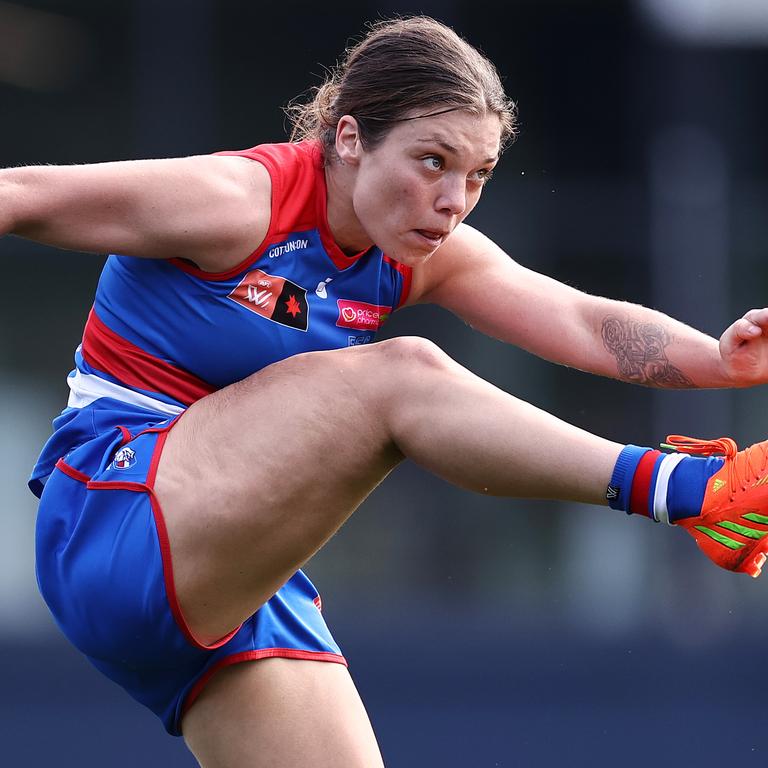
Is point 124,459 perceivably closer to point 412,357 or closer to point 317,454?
point 317,454

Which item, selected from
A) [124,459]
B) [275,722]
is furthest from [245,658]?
[124,459]

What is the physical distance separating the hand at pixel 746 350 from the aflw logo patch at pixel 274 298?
0.85 m

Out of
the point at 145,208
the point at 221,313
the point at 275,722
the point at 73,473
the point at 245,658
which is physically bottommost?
the point at 275,722

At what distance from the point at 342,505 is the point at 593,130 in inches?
219

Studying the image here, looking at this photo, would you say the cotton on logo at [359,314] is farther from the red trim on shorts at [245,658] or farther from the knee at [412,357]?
the red trim on shorts at [245,658]

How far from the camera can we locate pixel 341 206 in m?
3.19

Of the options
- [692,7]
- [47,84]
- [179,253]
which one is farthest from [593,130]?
[179,253]

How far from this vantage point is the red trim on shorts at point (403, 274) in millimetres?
3316

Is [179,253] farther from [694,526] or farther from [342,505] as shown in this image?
[694,526]

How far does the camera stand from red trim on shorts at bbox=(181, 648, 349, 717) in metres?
3.24

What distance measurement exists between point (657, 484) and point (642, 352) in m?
0.68

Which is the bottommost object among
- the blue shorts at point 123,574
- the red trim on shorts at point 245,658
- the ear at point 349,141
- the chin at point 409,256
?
the red trim on shorts at point 245,658

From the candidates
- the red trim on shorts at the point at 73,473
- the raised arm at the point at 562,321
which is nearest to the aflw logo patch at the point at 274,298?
the raised arm at the point at 562,321

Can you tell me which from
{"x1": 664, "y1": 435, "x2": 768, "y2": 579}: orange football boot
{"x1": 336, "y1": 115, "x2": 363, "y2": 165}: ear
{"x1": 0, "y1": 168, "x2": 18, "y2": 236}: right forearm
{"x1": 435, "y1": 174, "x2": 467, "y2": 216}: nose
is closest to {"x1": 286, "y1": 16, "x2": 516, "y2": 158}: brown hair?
{"x1": 336, "y1": 115, "x2": 363, "y2": 165}: ear
